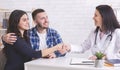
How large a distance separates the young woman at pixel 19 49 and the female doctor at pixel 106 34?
1.57 feet

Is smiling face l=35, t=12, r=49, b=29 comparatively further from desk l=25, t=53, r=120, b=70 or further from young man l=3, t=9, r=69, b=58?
desk l=25, t=53, r=120, b=70

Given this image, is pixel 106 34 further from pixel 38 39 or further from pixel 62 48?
pixel 38 39

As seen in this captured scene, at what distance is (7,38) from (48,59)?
482 millimetres

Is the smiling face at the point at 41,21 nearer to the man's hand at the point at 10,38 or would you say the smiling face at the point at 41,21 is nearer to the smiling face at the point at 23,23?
the smiling face at the point at 23,23

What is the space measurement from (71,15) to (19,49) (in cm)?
208

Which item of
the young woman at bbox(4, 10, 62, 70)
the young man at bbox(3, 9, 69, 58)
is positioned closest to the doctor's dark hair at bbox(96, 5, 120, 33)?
the young woman at bbox(4, 10, 62, 70)

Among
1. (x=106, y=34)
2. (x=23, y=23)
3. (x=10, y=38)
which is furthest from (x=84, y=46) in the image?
(x=10, y=38)

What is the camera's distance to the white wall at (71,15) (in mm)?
4426

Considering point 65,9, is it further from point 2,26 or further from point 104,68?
point 104,68

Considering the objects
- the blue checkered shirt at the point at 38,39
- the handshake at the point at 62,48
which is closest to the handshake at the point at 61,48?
the handshake at the point at 62,48

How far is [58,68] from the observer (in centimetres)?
237

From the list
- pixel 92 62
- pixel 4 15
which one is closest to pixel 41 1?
pixel 4 15

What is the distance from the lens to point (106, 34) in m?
2.92

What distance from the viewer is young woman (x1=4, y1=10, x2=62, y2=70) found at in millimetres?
2609
